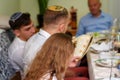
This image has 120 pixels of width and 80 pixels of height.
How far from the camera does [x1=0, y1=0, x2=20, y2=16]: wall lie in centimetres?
378

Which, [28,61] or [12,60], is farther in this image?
[12,60]

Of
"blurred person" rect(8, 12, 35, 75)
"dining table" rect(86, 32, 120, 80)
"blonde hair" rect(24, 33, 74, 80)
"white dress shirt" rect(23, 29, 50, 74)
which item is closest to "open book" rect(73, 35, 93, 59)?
"dining table" rect(86, 32, 120, 80)

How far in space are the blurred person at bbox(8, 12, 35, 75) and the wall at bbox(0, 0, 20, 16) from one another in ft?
4.55

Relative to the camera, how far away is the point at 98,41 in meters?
2.85

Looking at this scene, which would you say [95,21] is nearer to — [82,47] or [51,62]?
[82,47]

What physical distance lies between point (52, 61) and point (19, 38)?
37.6 inches

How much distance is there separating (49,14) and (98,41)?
36.1 inches

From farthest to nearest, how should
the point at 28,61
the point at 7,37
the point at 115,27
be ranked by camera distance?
the point at 115,27, the point at 7,37, the point at 28,61

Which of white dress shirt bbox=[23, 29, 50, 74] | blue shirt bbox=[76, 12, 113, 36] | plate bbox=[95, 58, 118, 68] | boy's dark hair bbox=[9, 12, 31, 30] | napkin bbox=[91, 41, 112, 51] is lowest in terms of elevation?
blue shirt bbox=[76, 12, 113, 36]

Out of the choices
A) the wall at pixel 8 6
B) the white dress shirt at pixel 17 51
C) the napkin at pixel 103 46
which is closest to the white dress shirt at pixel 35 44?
the white dress shirt at pixel 17 51

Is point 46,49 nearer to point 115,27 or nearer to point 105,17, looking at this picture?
point 115,27

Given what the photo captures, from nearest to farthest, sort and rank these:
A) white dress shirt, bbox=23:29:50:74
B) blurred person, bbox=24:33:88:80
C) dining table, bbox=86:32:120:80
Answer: blurred person, bbox=24:33:88:80 < dining table, bbox=86:32:120:80 < white dress shirt, bbox=23:29:50:74

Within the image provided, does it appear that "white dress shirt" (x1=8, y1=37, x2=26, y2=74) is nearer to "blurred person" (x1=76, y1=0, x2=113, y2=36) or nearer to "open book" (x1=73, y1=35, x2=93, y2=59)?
"open book" (x1=73, y1=35, x2=93, y2=59)

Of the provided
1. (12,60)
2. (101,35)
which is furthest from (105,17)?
(12,60)
